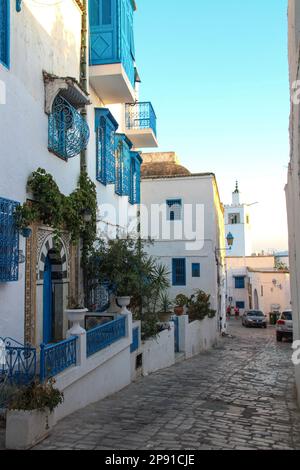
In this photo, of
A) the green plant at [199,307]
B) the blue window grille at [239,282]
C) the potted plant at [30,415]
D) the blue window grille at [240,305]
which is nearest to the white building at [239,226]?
the blue window grille at [239,282]

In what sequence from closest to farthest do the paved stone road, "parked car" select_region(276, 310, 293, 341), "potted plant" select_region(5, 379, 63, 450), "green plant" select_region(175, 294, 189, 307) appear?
"potted plant" select_region(5, 379, 63, 450) < the paved stone road < "green plant" select_region(175, 294, 189, 307) < "parked car" select_region(276, 310, 293, 341)

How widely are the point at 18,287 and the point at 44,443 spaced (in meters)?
2.72

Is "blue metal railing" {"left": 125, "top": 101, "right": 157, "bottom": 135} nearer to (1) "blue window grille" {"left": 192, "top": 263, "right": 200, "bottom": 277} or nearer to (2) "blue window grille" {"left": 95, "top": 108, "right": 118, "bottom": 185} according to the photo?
(2) "blue window grille" {"left": 95, "top": 108, "right": 118, "bottom": 185}

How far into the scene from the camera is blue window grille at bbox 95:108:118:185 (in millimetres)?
11156

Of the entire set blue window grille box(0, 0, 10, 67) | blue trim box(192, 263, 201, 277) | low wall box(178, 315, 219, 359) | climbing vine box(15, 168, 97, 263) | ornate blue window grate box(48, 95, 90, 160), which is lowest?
A: low wall box(178, 315, 219, 359)

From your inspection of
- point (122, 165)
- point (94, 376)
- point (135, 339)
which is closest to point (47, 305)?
point (94, 376)

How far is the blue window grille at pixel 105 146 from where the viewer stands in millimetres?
11156

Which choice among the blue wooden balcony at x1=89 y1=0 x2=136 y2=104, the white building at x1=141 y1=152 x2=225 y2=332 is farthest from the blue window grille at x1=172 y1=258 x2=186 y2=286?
the blue wooden balcony at x1=89 y1=0 x2=136 y2=104

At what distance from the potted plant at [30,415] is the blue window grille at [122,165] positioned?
8328mm

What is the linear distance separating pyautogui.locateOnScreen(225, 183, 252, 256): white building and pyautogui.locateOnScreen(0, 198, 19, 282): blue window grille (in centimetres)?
5548

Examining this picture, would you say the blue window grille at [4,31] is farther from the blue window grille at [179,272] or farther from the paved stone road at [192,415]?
the blue window grille at [179,272]
